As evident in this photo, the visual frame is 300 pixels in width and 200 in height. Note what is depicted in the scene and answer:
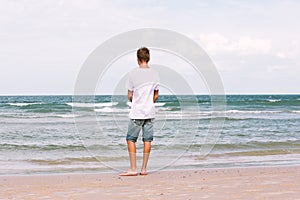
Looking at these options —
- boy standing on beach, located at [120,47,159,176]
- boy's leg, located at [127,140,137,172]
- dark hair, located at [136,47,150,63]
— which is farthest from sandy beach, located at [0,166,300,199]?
dark hair, located at [136,47,150,63]

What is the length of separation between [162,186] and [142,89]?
1.30 metres

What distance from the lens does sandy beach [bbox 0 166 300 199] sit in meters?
5.15

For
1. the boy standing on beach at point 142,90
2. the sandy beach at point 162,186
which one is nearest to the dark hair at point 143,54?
the boy standing on beach at point 142,90

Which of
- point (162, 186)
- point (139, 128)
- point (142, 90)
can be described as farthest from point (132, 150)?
point (162, 186)

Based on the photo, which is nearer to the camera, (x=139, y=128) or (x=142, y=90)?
(x=142, y=90)

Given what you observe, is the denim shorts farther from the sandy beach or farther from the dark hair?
the dark hair

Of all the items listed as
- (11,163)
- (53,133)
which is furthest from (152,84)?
(53,133)

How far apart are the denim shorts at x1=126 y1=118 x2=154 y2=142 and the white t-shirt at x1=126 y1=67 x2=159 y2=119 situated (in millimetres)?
86

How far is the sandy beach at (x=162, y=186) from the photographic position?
5152 millimetres

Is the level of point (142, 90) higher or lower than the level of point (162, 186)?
higher

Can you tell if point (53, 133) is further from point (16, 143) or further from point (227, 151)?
point (227, 151)

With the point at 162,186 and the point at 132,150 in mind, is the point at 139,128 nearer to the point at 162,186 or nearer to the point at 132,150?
the point at 132,150

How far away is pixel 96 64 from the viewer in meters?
6.98

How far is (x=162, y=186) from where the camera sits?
5.69 metres
